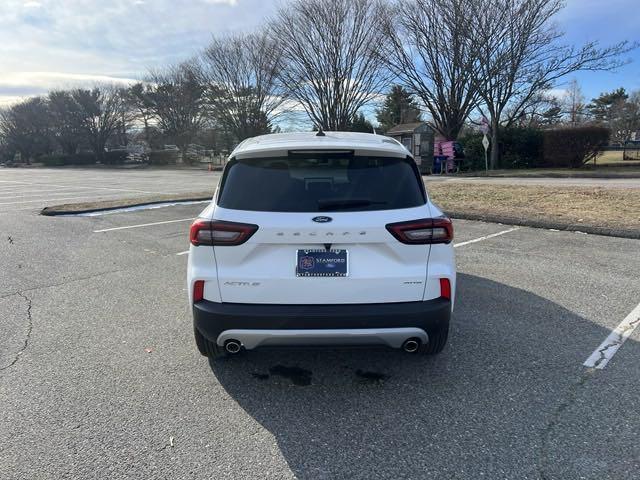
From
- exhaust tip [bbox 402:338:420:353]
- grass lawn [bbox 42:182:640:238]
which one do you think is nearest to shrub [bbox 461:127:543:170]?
grass lawn [bbox 42:182:640:238]

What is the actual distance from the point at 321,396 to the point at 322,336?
499 mm

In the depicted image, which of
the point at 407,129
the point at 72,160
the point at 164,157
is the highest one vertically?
the point at 72,160

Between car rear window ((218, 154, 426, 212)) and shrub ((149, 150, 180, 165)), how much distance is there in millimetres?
59038

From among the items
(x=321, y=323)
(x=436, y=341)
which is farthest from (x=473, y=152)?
(x=321, y=323)

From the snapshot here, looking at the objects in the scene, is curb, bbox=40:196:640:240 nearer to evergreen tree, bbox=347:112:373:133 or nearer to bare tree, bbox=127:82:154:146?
evergreen tree, bbox=347:112:373:133

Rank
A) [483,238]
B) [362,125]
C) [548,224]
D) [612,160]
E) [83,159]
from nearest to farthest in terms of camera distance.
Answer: [483,238]
[548,224]
[612,160]
[362,125]
[83,159]

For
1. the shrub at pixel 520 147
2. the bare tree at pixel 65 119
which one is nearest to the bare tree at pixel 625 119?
the shrub at pixel 520 147

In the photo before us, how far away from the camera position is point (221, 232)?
280cm

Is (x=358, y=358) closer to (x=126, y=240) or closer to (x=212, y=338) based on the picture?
(x=212, y=338)

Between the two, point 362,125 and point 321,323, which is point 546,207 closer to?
point 321,323

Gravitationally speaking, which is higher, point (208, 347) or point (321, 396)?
point (208, 347)

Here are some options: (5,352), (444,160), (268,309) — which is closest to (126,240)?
(5,352)

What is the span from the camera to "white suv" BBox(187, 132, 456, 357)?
2.75 metres

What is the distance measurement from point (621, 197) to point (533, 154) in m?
16.8
